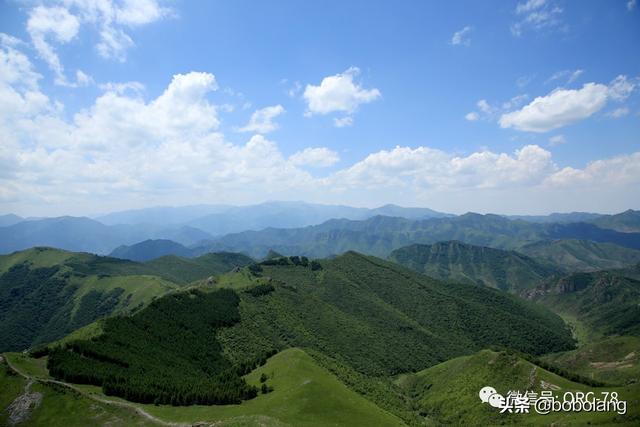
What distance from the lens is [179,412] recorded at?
277ft

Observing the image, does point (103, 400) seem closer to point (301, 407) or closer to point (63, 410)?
point (63, 410)

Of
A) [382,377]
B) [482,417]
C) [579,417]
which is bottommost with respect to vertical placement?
[382,377]

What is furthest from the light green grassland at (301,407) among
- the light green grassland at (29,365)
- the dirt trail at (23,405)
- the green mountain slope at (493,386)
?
the green mountain slope at (493,386)

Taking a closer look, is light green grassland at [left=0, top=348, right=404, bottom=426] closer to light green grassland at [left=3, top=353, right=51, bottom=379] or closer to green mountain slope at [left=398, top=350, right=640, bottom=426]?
light green grassland at [left=3, top=353, right=51, bottom=379]

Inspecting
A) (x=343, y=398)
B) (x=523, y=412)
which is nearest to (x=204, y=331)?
(x=343, y=398)

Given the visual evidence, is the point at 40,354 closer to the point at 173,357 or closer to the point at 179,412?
the point at 173,357

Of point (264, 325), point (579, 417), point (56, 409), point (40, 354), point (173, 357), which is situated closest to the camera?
point (56, 409)

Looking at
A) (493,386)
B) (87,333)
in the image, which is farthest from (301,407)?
(87,333)

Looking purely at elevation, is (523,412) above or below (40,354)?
below

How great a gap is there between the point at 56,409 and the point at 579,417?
113 meters

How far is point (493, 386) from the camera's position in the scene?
136375mm

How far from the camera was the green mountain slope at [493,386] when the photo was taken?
320ft

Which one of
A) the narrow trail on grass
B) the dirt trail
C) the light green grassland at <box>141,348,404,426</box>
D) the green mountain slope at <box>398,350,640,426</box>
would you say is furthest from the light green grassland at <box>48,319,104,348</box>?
the green mountain slope at <box>398,350,640,426</box>

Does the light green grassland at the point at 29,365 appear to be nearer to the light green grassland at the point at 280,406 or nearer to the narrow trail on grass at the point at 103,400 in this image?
the light green grassland at the point at 280,406
